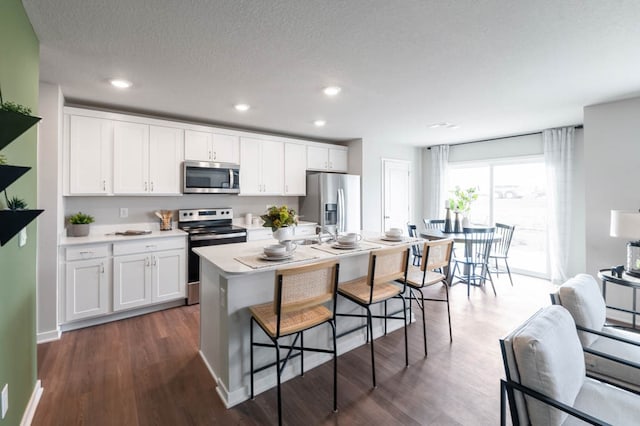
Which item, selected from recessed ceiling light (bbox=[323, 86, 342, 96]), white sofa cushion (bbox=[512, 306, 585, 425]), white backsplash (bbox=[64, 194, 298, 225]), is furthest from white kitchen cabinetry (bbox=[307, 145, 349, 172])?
white sofa cushion (bbox=[512, 306, 585, 425])

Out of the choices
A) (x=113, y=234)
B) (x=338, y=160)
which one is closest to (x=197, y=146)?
(x=113, y=234)

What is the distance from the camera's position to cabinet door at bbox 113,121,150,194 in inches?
132

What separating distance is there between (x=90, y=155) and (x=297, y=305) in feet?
9.97

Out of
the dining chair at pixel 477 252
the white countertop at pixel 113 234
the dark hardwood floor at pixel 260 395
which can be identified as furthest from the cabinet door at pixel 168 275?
the dining chair at pixel 477 252

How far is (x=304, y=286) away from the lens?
5.97 feet

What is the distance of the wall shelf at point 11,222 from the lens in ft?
3.85

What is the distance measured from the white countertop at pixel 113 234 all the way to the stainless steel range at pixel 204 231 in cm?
16

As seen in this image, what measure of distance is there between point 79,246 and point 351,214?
3688mm

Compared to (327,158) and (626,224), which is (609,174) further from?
(327,158)

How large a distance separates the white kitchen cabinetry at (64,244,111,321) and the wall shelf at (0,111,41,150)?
231cm

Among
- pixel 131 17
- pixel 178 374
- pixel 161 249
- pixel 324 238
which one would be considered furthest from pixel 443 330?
pixel 131 17

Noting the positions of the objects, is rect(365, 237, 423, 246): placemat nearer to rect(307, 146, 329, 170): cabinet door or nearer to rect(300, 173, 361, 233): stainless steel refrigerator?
rect(300, 173, 361, 233): stainless steel refrigerator

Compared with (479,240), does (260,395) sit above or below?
below

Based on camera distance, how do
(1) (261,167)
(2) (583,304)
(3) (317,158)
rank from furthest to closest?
(3) (317,158), (1) (261,167), (2) (583,304)
